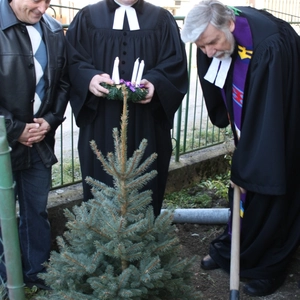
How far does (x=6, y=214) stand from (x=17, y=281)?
398 mm

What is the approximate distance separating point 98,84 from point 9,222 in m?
1.08

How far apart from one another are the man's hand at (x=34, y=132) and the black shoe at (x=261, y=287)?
1711 mm

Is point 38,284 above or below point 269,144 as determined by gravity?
below

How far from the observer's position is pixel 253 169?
2896mm

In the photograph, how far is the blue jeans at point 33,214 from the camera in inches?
120

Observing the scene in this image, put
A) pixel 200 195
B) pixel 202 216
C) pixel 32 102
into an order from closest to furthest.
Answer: pixel 32 102
pixel 202 216
pixel 200 195

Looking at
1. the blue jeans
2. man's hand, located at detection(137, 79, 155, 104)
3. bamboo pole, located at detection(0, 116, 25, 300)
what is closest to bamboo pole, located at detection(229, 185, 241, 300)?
man's hand, located at detection(137, 79, 155, 104)

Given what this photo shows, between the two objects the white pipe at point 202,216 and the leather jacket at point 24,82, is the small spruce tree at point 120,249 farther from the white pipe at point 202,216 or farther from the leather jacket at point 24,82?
the white pipe at point 202,216

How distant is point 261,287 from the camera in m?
3.29

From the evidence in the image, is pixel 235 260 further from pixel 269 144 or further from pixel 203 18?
pixel 203 18

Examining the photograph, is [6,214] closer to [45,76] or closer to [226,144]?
[45,76]

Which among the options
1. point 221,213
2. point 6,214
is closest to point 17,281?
point 6,214

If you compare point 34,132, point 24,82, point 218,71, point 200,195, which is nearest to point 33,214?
point 34,132

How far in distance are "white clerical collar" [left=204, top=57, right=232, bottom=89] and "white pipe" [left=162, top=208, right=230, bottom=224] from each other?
54.9 inches
